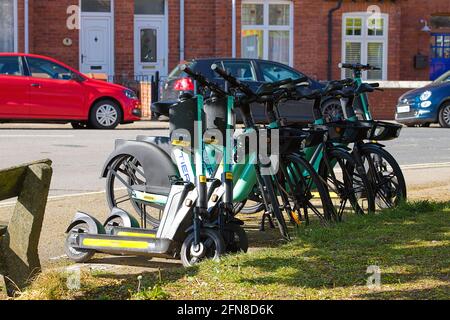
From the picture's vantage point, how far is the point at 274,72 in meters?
23.2

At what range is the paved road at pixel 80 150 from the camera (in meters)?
12.7

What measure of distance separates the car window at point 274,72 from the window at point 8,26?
933cm

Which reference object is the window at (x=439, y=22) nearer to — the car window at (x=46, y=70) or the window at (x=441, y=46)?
the window at (x=441, y=46)

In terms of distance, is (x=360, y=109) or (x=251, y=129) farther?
(x=360, y=109)

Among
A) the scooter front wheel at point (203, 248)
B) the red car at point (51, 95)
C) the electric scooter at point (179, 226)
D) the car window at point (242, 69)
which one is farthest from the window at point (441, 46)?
the scooter front wheel at point (203, 248)

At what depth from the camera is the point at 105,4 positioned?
99.8 ft

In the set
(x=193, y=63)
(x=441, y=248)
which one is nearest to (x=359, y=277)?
(x=441, y=248)

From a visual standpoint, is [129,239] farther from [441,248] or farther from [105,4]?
[105,4]

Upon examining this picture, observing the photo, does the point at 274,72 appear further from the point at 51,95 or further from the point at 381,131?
the point at 381,131

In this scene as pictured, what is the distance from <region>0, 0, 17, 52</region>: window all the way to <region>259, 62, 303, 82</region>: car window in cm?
933

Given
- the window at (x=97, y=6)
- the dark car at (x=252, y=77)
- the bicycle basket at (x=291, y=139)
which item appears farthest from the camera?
the window at (x=97, y=6)

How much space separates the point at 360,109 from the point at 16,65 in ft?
42.6

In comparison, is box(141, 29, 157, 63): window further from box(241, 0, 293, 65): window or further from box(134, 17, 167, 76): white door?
box(241, 0, 293, 65): window

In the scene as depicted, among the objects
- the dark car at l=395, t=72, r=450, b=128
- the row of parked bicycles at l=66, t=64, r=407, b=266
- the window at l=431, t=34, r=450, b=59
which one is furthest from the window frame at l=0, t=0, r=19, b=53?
the row of parked bicycles at l=66, t=64, r=407, b=266
